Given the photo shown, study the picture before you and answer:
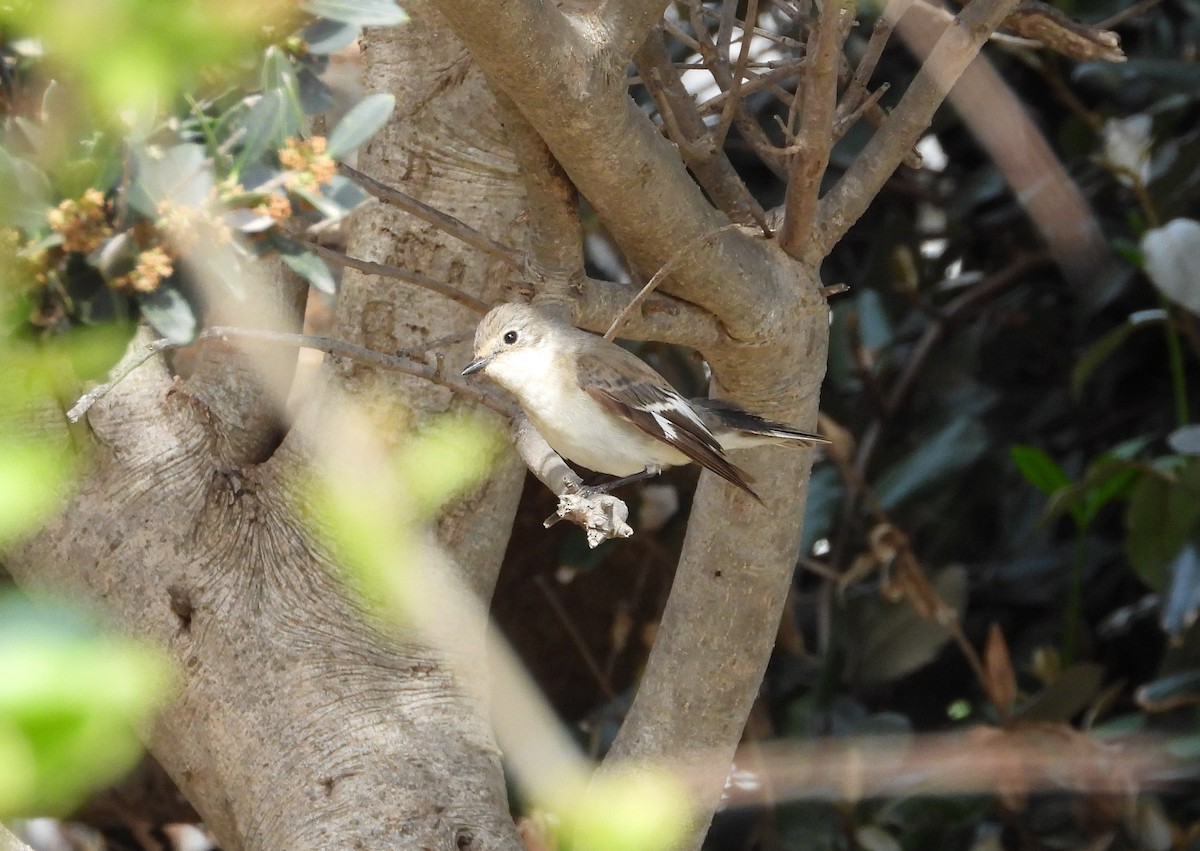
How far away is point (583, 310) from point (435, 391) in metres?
0.47

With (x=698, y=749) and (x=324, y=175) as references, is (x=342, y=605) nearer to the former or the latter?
(x=698, y=749)

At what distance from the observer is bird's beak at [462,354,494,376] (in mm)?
2371

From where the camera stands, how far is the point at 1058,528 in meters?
3.90

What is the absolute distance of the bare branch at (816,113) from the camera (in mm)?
1744

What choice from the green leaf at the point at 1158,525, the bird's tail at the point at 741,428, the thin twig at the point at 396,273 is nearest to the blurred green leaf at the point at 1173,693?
the green leaf at the point at 1158,525

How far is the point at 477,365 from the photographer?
2385mm

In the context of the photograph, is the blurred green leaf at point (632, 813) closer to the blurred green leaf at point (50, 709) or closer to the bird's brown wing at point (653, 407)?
the bird's brown wing at point (653, 407)

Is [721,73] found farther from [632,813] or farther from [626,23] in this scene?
[632,813]

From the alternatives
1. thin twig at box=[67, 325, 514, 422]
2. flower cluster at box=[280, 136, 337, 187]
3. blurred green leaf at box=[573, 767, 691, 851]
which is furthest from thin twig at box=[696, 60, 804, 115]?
blurred green leaf at box=[573, 767, 691, 851]

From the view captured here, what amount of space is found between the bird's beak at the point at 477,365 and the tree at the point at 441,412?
60 millimetres

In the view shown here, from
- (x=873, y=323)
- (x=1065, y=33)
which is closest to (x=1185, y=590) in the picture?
(x=873, y=323)

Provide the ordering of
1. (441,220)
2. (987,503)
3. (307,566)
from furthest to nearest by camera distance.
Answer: (987,503)
(307,566)
(441,220)

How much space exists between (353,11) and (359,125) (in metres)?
0.13

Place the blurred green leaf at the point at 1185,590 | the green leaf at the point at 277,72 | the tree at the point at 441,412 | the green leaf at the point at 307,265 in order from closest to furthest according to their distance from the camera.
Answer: the green leaf at the point at 277,72 → the green leaf at the point at 307,265 → the tree at the point at 441,412 → the blurred green leaf at the point at 1185,590
